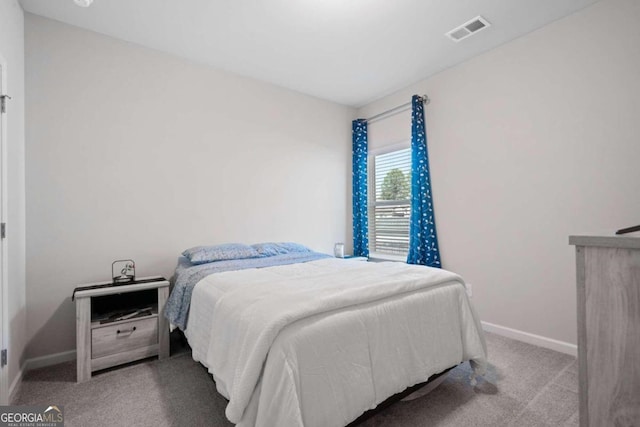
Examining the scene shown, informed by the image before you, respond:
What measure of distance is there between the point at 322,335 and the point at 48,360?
2392 mm

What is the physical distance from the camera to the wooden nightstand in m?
1.96

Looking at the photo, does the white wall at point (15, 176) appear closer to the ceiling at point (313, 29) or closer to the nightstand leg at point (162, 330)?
the ceiling at point (313, 29)

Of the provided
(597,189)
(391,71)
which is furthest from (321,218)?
(597,189)

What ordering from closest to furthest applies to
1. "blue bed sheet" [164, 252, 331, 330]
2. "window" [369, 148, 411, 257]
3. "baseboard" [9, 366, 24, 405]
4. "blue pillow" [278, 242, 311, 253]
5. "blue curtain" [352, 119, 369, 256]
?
1. "baseboard" [9, 366, 24, 405]
2. "blue bed sheet" [164, 252, 331, 330]
3. "blue pillow" [278, 242, 311, 253]
4. "window" [369, 148, 411, 257]
5. "blue curtain" [352, 119, 369, 256]

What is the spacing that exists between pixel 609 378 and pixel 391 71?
3.12 metres

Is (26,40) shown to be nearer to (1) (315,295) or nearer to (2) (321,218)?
(1) (315,295)

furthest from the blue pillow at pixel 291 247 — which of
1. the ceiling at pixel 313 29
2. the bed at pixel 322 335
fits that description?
the ceiling at pixel 313 29

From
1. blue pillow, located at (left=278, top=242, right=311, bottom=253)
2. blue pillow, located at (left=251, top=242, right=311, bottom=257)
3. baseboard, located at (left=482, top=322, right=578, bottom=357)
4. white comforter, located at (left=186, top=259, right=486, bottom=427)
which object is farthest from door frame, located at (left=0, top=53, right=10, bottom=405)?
baseboard, located at (left=482, top=322, right=578, bottom=357)

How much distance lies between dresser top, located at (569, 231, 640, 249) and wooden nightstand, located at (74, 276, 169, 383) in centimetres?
256

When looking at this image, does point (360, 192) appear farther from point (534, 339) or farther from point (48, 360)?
point (48, 360)

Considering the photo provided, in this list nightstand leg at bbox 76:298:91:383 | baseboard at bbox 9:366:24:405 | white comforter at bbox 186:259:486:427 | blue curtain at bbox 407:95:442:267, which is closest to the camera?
white comforter at bbox 186:259:486:427

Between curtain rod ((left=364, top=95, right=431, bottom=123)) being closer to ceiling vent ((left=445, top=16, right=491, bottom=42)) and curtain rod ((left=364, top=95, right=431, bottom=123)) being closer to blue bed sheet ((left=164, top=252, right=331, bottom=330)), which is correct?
ceiling vent ((left=445, top=16, right=491, bottom=42))

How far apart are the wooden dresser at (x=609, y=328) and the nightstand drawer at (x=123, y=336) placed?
255 centimetres

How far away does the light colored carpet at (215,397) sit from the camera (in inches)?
61.0
